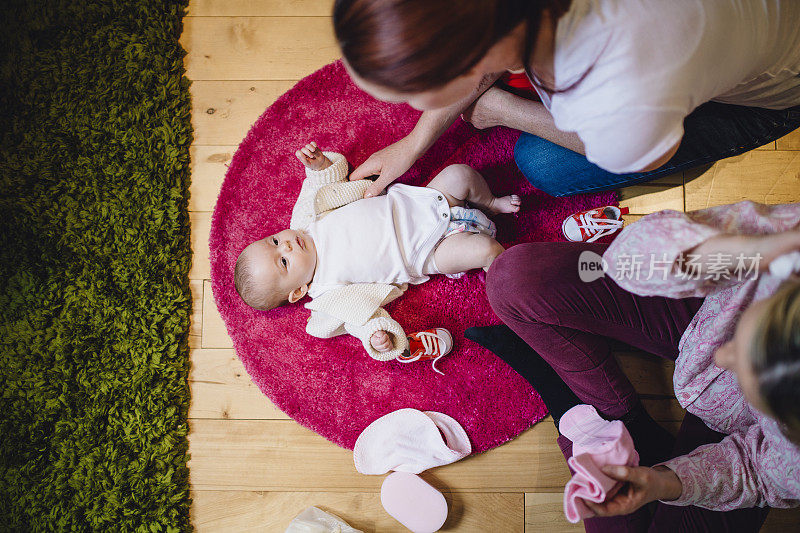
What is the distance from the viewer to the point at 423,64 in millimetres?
587

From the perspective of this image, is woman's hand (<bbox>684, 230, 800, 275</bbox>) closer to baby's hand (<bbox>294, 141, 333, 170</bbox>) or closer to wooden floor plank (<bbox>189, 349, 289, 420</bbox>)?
baby's hand (<bbox>294, 141, 333, 170</bbox>)

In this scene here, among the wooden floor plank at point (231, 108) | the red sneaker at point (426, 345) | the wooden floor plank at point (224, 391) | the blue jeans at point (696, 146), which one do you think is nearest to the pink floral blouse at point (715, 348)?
the blue jeans at point (696, 146)

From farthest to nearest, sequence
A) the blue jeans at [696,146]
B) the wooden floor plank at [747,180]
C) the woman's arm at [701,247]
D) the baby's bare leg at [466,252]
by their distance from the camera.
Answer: the wooden floor plank at [747,180] → the baby's bare leg at [466,252] → the blue jeans at [696,146] → the woman's arm at [701,247]

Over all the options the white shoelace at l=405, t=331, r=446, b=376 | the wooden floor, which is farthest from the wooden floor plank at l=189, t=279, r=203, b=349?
the white shoelace at l=405, t=331, r=446, b=376

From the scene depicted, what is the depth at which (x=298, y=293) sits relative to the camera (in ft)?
4.12

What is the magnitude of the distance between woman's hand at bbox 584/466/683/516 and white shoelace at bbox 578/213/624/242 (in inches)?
22.8

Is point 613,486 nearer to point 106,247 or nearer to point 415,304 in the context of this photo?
point 415,304

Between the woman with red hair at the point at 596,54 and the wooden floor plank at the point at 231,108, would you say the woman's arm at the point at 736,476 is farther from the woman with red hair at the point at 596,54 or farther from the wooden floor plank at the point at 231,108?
the wooden floor plank at the point at 231,108

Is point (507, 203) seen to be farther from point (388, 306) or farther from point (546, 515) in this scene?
point (546, 515)

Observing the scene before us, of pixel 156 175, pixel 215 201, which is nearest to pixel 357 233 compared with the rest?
pixel 215 201

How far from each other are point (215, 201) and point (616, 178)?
102 cm

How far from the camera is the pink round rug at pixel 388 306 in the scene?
1.26 m

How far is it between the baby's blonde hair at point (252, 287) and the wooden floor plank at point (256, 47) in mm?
533

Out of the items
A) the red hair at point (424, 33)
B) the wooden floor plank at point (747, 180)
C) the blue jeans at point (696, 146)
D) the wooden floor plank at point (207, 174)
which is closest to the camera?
the red hair at point (424, 33)
